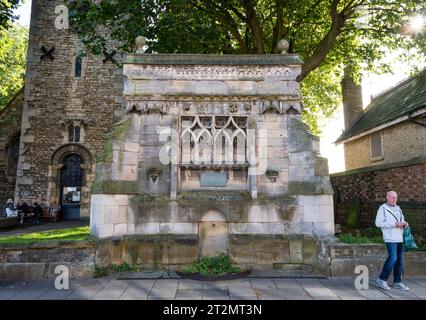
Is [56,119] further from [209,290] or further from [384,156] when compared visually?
[384,156]

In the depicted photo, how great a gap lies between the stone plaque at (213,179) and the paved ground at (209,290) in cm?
227

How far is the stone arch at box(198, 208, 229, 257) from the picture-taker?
724 centimetres

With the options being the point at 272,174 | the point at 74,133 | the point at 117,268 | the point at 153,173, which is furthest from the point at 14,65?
the point at 272,174

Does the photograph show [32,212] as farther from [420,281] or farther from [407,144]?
[407,144]

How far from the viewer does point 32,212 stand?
16531 millimetres

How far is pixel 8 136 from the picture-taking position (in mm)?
19266

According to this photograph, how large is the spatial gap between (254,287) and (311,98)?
19301mm

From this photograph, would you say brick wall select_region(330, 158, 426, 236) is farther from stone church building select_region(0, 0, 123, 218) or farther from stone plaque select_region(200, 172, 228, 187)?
stone church building select_region(0, 0, 123, 218)

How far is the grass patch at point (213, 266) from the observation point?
266 inches

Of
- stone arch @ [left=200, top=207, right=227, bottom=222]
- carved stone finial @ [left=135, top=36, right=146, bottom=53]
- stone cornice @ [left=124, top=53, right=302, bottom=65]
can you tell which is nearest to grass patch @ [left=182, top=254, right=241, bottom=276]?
stone arch @ [left=200, top=207, right=227, bottom=222]

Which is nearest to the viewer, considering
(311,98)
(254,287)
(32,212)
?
(254,287)

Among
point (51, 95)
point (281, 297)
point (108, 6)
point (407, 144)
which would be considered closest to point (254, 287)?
point (281, 297)

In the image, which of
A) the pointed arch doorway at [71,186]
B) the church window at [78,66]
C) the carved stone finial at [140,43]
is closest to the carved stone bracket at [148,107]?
the carved stone finial at [140,43]

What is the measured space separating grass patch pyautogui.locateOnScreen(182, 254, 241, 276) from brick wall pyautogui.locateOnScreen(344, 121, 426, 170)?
11.4 m
